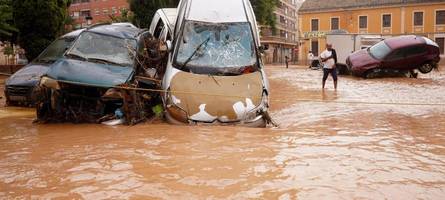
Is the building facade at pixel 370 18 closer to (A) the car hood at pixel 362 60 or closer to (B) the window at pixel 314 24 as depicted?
(B) the window at pixel 314 24

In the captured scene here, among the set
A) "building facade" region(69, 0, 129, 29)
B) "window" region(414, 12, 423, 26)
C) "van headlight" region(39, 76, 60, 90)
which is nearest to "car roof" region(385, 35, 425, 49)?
"van headlight" region(39, 76, 60, 90)

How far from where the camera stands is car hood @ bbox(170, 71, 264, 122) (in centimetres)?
853

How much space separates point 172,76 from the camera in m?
9.29

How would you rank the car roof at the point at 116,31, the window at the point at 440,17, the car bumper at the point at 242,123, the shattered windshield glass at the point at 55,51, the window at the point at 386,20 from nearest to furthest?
the car bumper at the point at 242,123, the car roof at the point at 116,31, the shattered windshield glass at the point at 55,51, the window at the point at 440,17, the window at the point at 386,20

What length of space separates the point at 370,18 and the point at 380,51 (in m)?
36.2

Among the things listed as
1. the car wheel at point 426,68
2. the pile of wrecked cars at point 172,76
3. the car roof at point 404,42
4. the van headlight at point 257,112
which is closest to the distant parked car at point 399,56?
the car roof at point 404,42

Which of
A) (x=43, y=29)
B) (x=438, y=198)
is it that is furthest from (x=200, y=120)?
(x=43, y=29)

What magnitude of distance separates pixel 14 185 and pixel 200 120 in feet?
12.6

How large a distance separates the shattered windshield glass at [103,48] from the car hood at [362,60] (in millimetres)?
12915

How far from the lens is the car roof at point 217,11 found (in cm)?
1070

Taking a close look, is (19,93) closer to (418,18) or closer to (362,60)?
(362,60)

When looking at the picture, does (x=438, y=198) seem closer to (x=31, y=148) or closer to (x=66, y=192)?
(x=66, y=192)

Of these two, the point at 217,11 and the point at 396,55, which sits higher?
the point at 217,11

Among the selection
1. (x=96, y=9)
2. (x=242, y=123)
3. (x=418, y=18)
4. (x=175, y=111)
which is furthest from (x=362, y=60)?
(x=96, y=9)
